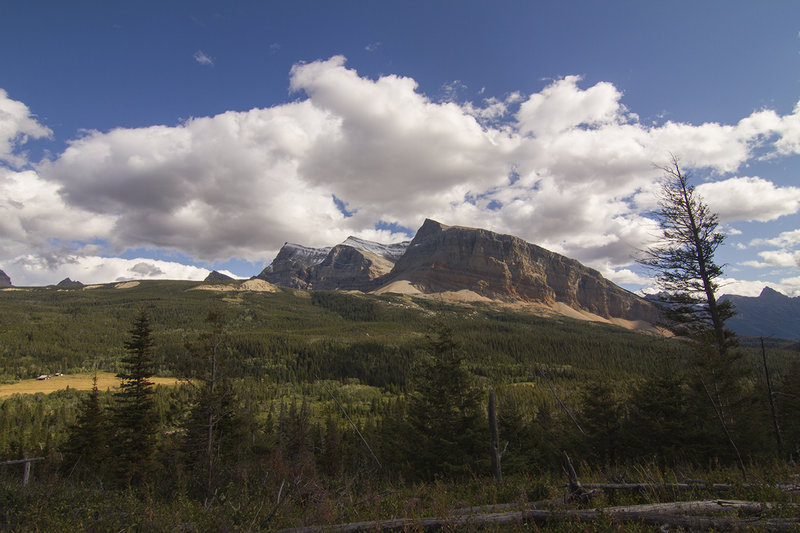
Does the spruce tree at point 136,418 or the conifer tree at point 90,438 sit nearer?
the spruce tree at point 136,418

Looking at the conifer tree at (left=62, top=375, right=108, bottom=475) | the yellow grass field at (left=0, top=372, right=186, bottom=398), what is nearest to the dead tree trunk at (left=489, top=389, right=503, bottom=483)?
Answer: the conifer tree at (left=62, top=375, right=108, bottom=475)

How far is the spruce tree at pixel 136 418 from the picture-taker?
26.7 metres

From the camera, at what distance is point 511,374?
5394 inches

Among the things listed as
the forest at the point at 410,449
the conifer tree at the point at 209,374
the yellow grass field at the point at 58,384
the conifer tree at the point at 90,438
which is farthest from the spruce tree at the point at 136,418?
the yellow grass field at the point at 58,384

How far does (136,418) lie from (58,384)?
111645 millimetres

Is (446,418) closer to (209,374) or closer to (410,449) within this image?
(410,449)

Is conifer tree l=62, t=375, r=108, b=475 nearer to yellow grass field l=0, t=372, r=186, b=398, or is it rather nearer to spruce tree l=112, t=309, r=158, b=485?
spruce tree l=112, t=309, r=158, b=485

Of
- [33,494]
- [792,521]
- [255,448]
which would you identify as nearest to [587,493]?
[792,521]

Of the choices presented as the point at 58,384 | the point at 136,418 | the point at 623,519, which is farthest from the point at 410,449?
the point at 58,384

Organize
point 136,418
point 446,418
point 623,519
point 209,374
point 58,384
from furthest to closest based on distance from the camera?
point 58,384
point 136,418
point 446,418
point 209,374
point 623,519

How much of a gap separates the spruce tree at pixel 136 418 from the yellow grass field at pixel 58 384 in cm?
6849

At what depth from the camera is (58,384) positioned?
4040 inches

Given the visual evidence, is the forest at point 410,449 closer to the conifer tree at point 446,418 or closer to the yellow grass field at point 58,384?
the conifer tree at point 446,418

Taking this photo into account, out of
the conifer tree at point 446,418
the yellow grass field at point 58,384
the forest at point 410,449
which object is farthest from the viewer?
the yellow grass field at point 58,384
